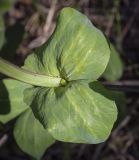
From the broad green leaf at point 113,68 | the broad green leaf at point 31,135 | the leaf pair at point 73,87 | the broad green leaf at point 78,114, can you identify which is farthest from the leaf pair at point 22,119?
the broad green leaf at point 113,68

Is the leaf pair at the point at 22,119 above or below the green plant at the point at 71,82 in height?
below

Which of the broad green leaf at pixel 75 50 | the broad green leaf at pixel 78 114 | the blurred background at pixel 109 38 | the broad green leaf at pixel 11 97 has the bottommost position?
the blurred background at pixel 109 38

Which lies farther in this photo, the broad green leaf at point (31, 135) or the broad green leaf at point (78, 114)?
the broad green leaf at point (31, 135)

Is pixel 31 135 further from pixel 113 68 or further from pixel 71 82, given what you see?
pixel 113 68

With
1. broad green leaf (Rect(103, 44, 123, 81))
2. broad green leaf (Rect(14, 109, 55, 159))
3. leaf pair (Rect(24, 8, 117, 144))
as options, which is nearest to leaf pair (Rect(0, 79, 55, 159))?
broad green leaf (Rect(14, 109, 55, 159))

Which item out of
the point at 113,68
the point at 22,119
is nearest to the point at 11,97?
the point at 22,119

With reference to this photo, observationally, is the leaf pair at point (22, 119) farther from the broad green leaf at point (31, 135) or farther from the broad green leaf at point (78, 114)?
the broad green leaf at point (78, 114)

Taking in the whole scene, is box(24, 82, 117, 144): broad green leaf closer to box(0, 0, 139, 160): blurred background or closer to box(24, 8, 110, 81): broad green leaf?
box(24, 8, 110, 81): broad green leaf

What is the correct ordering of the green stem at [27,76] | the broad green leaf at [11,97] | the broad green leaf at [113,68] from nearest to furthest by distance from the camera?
the green stem at [27,76], the broad green leaf at [11,97], the broad green leaf at [113,68]
